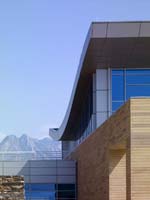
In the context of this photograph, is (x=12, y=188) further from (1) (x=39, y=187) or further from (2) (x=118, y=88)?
(1) (x=39, y=187)

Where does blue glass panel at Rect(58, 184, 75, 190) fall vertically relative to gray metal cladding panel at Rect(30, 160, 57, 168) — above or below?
below

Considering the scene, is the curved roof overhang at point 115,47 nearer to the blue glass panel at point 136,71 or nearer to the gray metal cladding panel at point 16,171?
the blue glass panel at point 136,71

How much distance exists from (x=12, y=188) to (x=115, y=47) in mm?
7819

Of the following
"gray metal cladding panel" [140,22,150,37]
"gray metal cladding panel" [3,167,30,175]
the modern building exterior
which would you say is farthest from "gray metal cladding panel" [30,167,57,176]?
"gray metal cladding panel" [140,22,150,37]

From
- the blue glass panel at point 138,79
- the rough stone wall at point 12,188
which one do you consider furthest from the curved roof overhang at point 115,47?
the rough stone wall at point 12,188

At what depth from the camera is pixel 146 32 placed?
71.5ft

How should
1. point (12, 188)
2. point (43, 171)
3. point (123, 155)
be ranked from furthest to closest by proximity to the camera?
point (43, 171), point (12, 188), point (123, 155)

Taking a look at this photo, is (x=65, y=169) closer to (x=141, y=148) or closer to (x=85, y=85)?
(x=85, y=85)

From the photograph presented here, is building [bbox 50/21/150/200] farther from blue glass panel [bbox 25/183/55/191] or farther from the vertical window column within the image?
blue glass panel [bbox 25/183/55/191]

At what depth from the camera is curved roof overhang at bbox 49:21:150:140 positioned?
2180 centimetres

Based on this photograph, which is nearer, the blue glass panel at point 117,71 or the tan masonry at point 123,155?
the tan masonry at point 123,155

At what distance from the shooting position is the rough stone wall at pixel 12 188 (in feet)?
78.5

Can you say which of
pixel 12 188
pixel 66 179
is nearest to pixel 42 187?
pixel 66 179

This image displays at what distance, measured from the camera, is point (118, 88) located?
26.0 metres
